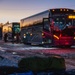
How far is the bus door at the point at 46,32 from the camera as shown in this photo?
1529 inches

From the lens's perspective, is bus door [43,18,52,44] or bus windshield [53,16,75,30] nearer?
bus windshield [53,16,75,30]

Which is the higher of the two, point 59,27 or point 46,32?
point 59,27

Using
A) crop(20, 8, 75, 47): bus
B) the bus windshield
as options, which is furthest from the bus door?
the bus windshield

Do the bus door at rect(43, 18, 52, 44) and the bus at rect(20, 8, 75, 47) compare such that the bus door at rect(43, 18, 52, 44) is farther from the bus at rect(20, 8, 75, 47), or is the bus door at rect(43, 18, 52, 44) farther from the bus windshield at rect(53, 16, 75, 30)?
the bus windshield at rect(53, 16, 75, 30)

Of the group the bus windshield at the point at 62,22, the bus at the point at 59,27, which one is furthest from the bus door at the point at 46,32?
the bus windshield at the point at 62,22

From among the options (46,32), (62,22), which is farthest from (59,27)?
(46,32)

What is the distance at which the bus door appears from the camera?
3884 cm

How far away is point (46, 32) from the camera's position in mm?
39594

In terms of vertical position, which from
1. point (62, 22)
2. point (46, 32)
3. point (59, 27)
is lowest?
point (46, 32)

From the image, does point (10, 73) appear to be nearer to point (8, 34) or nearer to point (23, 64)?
point (23, 64)

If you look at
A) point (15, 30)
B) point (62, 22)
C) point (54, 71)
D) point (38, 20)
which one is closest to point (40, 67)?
point (54, 71)

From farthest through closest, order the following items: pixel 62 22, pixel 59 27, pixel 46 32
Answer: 1. pixel 46 32
2. pixel 59 27
3. pixel 62 22

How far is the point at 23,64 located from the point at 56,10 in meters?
25.8

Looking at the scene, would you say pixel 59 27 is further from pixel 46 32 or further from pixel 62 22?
pixel 46 32
